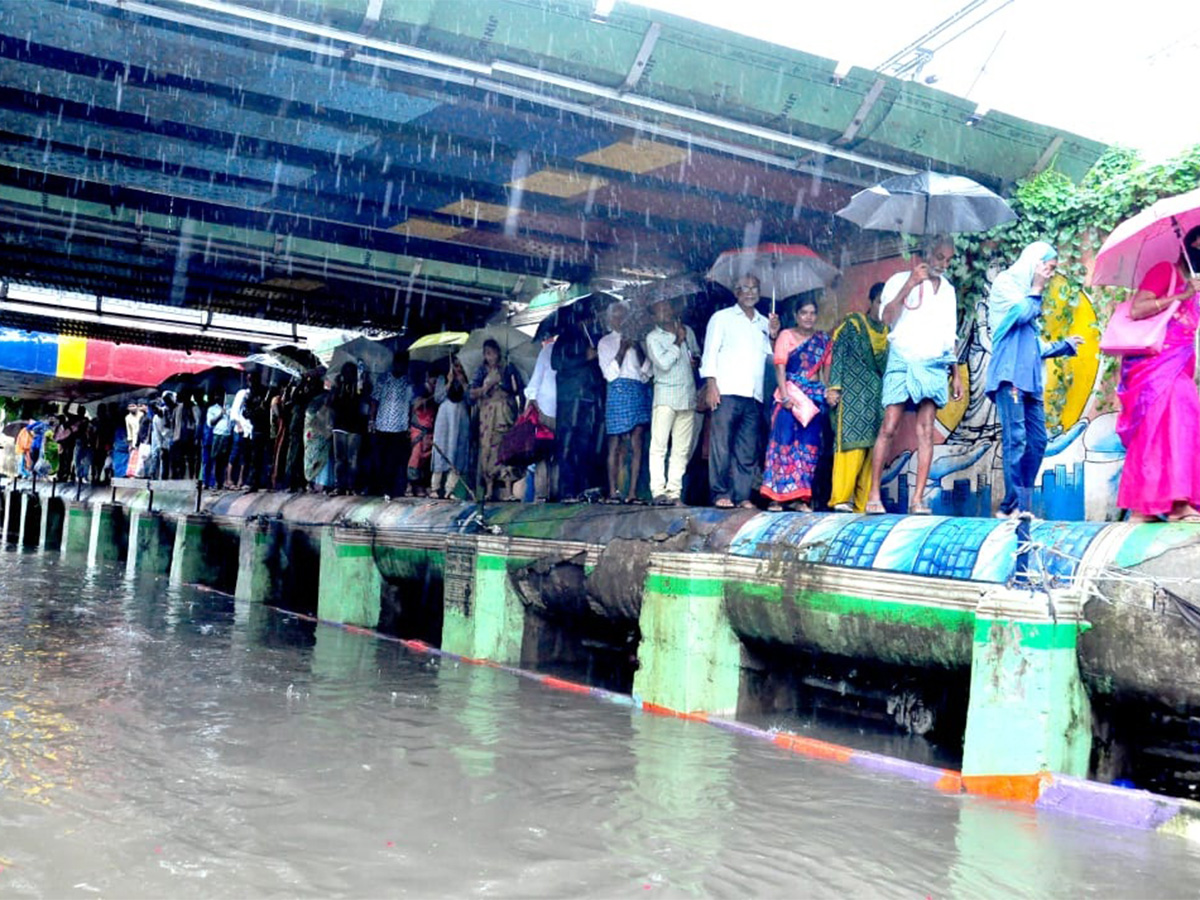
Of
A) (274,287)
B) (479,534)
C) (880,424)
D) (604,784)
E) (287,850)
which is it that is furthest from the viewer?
(274,287)

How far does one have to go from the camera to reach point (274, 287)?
15734mm

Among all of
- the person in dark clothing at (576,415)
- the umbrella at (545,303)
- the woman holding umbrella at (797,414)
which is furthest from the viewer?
the umbrella at (545,303)

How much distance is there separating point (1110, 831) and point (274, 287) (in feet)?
43.5

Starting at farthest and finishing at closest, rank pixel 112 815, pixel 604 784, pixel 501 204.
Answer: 1. pixel 501 204
2. pixel 604 784
3. pixel 112 815

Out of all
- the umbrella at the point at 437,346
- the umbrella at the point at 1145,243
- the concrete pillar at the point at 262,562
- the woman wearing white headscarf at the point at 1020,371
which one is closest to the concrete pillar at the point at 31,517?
the concrete pillar at the point at 262,562

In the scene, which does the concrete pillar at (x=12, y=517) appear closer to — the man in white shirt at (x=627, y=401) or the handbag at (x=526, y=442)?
the handbag at (x=526, y=442)

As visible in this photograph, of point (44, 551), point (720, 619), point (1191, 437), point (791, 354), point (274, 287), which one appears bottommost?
point (44, 551)

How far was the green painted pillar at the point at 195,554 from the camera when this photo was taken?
17.8m

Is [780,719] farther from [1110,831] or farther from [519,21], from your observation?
[519,21]

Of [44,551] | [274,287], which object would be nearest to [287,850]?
[274,287]

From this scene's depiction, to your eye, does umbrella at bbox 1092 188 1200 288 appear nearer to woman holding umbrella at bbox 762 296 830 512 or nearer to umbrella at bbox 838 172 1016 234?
umbrella at bbox 838 172 1016 234

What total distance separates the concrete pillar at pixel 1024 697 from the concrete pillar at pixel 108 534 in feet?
66.0

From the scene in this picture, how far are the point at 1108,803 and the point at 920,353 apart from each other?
3932 millimetres

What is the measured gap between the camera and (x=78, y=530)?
965 inches
